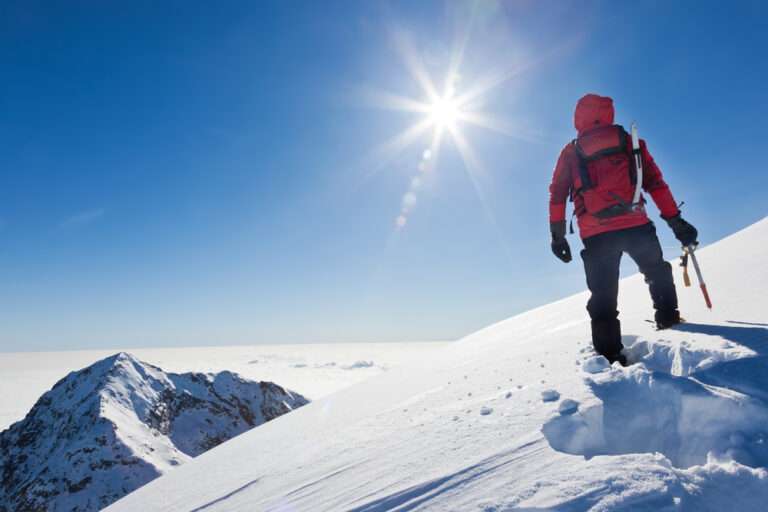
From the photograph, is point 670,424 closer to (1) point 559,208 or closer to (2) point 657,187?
(1) point 559,208

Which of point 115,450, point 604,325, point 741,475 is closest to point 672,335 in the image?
point 604,325

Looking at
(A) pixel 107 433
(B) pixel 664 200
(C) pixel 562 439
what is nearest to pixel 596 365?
(C) pixel 562 439

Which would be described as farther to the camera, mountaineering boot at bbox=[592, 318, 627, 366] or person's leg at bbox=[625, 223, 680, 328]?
person's leg at bbox=[625, 223, 680, 328]

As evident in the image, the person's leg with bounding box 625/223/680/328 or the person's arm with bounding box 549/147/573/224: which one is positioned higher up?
the person's arm with bounding box 549/147/573/224

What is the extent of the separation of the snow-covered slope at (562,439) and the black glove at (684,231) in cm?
67

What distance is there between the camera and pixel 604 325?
3346mm

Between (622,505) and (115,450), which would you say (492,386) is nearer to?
(622,505)

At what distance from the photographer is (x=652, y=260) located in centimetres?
383

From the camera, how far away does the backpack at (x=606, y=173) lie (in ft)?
12.6

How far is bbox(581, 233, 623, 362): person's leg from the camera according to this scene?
10.9 ft

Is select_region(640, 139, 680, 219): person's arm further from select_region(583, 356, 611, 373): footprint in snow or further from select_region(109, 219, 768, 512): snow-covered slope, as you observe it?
select_region(583, 356, 611, 373): footprint in snow

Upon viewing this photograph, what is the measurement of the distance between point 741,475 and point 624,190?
9.43 feet

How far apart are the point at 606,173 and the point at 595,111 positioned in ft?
2.25

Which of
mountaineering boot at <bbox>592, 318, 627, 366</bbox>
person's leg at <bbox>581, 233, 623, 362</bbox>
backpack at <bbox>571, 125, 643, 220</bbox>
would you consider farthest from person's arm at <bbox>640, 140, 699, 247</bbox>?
mountaineering boot at <bbox>592, 318, 627, 366</bbox>
